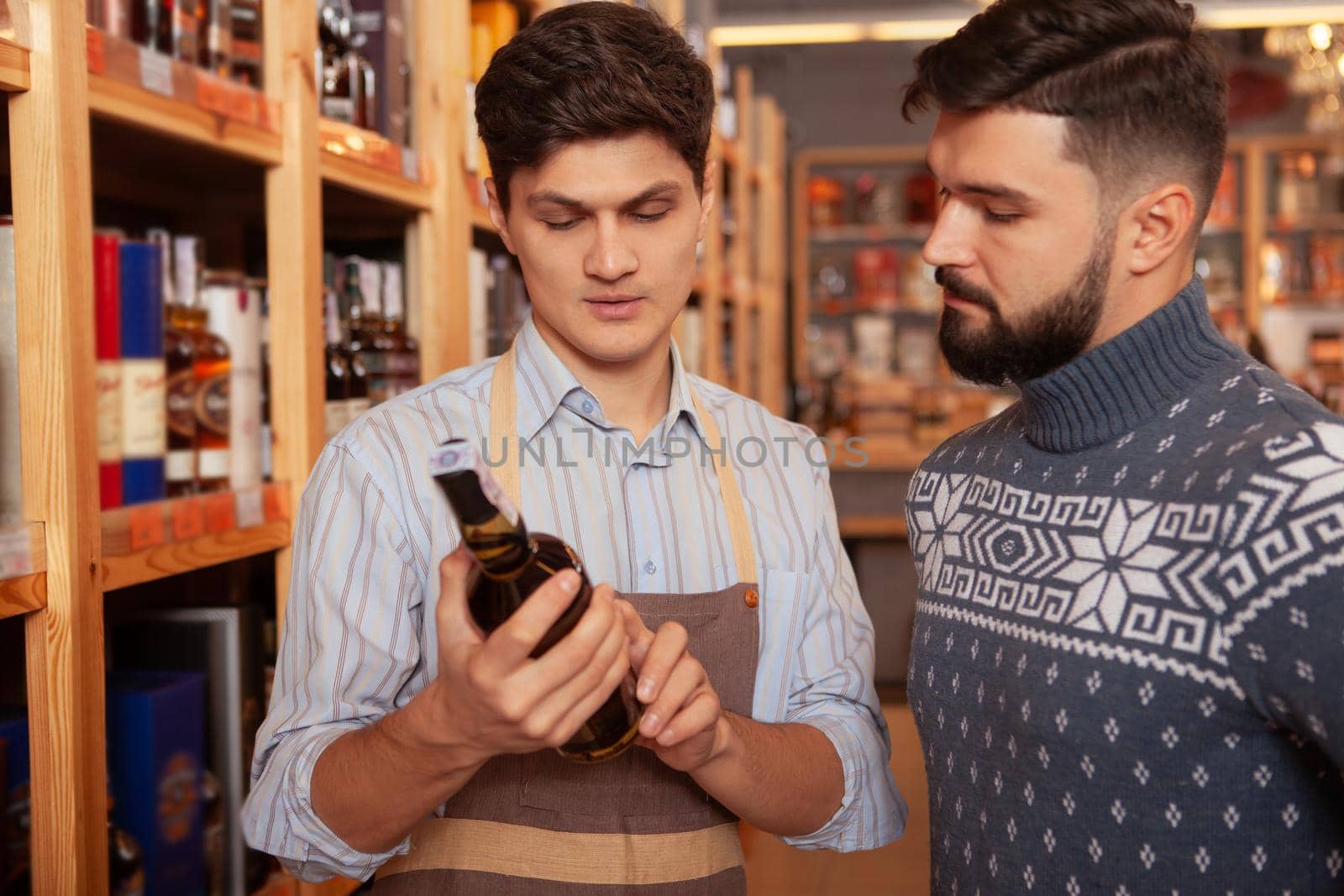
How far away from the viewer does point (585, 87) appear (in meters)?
1.36

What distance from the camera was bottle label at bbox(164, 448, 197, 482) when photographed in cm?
159

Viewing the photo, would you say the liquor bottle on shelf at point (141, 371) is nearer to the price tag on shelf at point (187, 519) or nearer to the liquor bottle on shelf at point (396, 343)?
the price tag on shelf at point (187, 519)

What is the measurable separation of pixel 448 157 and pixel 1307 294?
260 inches

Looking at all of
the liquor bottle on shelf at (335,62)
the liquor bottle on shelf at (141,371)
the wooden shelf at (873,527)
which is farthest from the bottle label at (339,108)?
the wooden shelf at (873,527)

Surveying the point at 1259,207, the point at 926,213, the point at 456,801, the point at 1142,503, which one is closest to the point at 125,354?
the point at 456,801

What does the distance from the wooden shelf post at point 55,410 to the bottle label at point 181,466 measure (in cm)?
32

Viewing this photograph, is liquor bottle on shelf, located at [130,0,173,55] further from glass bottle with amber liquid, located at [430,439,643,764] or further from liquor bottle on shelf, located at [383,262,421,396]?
glass bottle with amber liquid, located at [430,439,643,764]

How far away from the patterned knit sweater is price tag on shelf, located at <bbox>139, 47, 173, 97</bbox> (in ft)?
3.44

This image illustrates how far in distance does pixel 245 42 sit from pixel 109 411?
1.92ft

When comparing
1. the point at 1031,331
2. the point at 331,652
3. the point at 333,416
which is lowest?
the point at 331,652

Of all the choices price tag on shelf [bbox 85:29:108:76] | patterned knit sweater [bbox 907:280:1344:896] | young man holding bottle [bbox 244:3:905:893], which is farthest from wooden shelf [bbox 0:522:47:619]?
patterned knit sweater [bbox 907:280:1344:896]

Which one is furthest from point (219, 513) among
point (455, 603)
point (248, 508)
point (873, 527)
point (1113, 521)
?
point (873, 527)

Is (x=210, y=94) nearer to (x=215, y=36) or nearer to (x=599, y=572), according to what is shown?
(x=215, y=36)

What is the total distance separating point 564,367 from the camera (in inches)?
58.2
